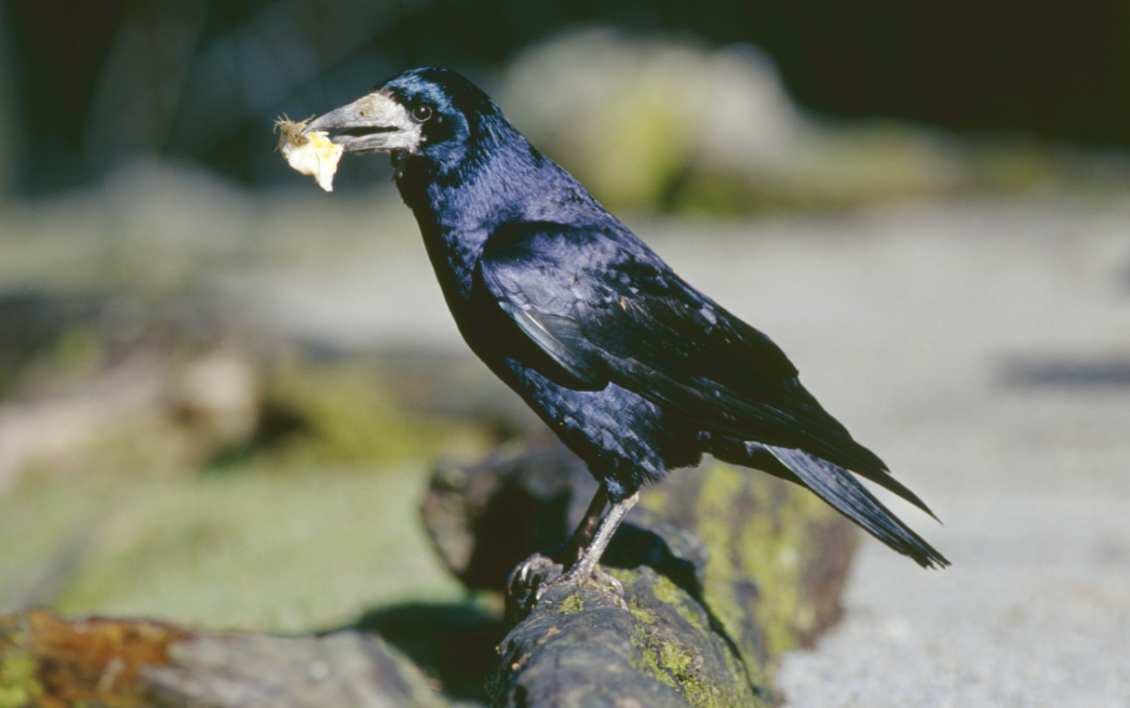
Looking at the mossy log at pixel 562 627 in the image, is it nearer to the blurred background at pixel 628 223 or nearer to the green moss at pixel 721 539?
the green moss at pixel 721 539

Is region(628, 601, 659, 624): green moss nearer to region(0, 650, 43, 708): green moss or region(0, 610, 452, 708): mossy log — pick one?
region(0, 610, 452, 708): mossy log

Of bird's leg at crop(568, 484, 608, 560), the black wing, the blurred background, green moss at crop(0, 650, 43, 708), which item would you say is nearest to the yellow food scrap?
the black wing

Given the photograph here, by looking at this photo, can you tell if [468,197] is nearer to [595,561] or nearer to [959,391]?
[595,561]

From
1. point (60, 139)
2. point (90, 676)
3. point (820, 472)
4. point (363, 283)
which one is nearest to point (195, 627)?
point (90, 676)

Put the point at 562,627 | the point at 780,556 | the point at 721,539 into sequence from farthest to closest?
the point at 780,556, the point at 721,539, the point at 562,627

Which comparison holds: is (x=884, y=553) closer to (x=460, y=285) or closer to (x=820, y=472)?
(x=820, y=472)

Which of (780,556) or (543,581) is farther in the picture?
(780,556)

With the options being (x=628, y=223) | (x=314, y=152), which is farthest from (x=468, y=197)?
(x=628, y=223)
